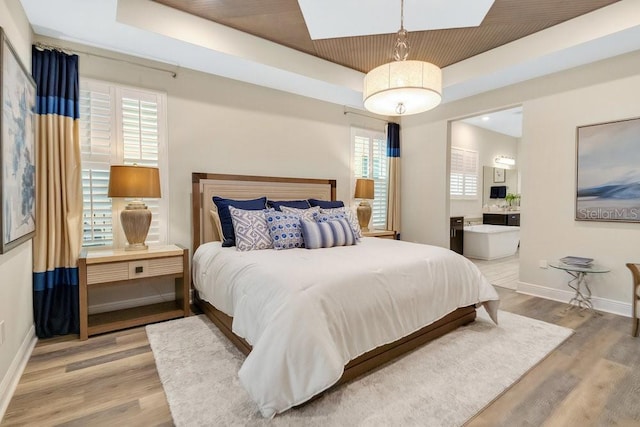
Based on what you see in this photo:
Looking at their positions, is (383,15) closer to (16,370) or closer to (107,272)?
(107,272)

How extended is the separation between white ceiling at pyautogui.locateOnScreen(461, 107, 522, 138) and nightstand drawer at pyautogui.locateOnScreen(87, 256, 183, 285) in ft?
18.0

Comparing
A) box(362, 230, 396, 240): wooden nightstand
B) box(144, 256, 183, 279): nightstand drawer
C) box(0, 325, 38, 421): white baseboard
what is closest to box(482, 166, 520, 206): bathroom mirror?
box(362, 230, 396, 240): wooden nightstand

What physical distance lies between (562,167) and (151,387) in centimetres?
447

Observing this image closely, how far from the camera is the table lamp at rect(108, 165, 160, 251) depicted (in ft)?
9.14

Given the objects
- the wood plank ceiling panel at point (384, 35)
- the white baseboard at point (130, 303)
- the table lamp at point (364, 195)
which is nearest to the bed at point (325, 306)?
the white baseboard at point (130, 303)

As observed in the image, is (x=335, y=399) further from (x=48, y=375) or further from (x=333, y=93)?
(x=333, y=93)

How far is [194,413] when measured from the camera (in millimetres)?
1688

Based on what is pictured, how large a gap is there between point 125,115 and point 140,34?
789mm

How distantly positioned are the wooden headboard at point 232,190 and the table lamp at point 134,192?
573 mm

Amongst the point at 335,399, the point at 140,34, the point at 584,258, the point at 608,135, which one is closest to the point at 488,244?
the point at 584,258

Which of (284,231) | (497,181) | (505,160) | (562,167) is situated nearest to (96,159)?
(284,231)

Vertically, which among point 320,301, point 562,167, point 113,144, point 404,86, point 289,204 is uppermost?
point 404,86

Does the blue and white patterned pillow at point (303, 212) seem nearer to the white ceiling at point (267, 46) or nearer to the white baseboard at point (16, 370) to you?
the white ceiling at point (267, 46)

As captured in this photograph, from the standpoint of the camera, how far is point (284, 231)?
296cm
